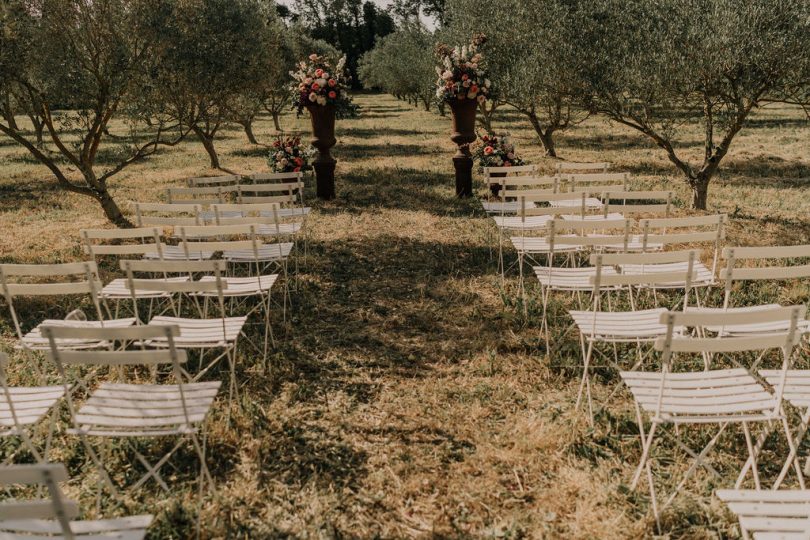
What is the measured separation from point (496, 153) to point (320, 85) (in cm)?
359

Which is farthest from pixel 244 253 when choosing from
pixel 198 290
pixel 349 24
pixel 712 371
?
pixel 349 24

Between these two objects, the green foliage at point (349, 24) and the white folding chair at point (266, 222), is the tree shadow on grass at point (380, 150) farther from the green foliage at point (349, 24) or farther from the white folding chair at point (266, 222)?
the green foliage at point (349, 24)

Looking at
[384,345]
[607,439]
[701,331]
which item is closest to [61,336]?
[384,345]

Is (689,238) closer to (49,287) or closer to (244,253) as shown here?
(244,253)

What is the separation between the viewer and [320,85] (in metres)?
10.3

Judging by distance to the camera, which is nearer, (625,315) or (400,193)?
(625,315)

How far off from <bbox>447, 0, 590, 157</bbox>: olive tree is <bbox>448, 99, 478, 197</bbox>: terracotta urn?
1.84 metres

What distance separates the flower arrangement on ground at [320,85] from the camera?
10.4 metres

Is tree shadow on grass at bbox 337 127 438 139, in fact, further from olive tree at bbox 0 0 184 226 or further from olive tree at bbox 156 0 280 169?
olive tree at bbox 0 0 184 226

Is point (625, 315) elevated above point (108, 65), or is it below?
below

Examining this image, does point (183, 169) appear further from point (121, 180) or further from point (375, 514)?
point (375, 514)

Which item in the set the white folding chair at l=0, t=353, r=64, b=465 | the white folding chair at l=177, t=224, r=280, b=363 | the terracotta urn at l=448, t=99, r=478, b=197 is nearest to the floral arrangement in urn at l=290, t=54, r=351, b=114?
the terracotta urn at l=448, t=99, r=478, b=197

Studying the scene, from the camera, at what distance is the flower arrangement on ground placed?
10383 mm

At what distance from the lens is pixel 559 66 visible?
10734mm
